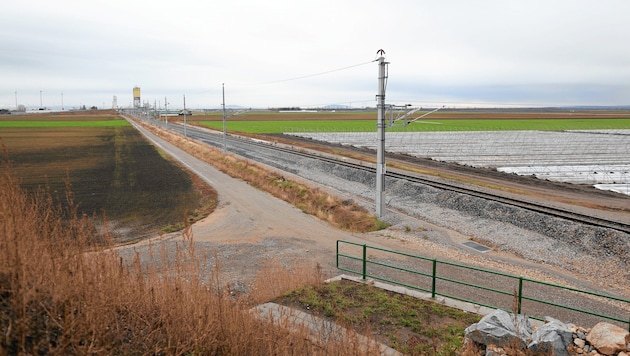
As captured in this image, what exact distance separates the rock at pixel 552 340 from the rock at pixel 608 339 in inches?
16.2

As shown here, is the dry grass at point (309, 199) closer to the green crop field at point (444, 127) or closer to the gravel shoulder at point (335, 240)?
the gravel shoulder at point (335, 240)

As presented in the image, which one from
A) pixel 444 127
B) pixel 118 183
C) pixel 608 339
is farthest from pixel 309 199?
pixel 444 127

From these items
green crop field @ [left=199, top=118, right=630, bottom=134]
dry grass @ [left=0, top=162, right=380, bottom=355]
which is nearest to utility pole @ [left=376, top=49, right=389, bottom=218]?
dry grass @ [left=0, top=162, right=380, bottom=355]

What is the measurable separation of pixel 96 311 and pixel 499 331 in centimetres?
739

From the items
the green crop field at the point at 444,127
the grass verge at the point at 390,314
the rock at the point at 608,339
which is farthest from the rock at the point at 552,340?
the green crop field at the point at 444,127

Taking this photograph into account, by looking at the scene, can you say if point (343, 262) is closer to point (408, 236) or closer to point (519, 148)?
point (408, 236)

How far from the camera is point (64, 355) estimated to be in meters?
4.74

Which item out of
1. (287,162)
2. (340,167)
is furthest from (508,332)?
(287,162)

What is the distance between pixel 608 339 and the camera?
8211 mm

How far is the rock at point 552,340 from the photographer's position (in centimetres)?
812

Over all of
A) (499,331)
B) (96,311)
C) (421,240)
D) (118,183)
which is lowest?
(421,240)

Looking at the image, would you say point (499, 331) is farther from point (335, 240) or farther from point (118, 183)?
point (118, 183)

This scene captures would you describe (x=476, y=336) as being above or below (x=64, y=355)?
below

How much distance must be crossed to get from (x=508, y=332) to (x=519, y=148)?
58870 mm
